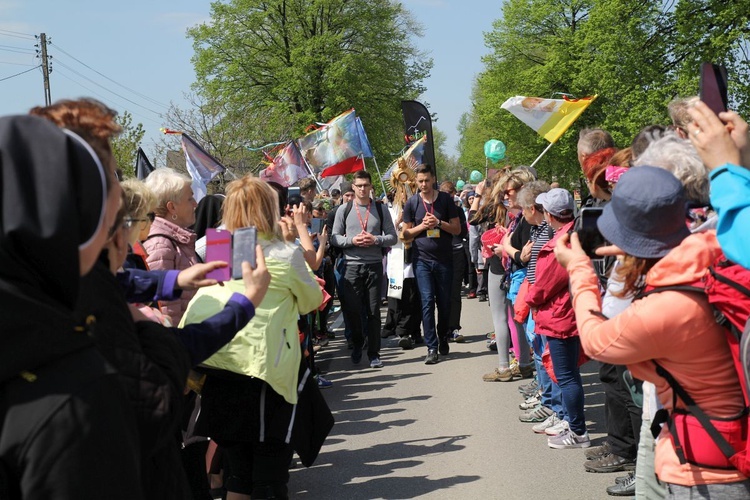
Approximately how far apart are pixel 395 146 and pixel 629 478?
37190 mm

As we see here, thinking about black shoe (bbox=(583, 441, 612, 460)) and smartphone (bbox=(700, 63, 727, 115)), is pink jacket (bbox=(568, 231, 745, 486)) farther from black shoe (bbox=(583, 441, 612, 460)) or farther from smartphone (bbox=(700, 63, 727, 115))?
black shoe (bbox=(583, 441, 612, 460))

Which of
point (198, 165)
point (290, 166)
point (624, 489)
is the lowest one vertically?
point (624, 489)

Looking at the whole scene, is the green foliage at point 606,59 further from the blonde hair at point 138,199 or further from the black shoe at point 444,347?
the blonde hair at point 138,199

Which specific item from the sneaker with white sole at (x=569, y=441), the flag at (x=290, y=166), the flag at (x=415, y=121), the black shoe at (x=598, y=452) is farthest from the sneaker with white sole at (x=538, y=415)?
the flag at (x=290, y=166)

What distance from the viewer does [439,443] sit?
259 inches

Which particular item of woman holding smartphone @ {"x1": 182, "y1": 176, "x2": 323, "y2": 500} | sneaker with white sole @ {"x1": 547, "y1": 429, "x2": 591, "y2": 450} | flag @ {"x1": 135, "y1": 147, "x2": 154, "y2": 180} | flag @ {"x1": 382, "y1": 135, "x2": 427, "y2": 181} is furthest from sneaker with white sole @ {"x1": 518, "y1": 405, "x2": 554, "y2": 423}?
flag @ {"x1": 382, "y1": 135, "x2": 427, "y2": 181}

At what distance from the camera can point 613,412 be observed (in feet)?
18.2

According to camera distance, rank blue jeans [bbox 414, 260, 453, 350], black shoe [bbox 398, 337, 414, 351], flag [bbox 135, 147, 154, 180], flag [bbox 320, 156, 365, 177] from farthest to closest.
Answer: flag [bbox 320, 156, 365, 177]
black shoe [bbox 398, 337, 414, 351]
blue jeans [bbox 414, 260, 453, 350]
flag [bbox 135, 147, 154, 180]

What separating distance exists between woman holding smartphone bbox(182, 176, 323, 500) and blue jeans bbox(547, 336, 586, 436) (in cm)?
231

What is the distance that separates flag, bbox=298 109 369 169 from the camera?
14.6m

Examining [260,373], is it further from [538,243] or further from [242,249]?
[538,243]

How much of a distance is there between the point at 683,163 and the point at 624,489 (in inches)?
102

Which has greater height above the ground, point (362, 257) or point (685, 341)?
point (362, 257)

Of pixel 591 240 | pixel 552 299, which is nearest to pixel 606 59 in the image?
pixel 552 299
